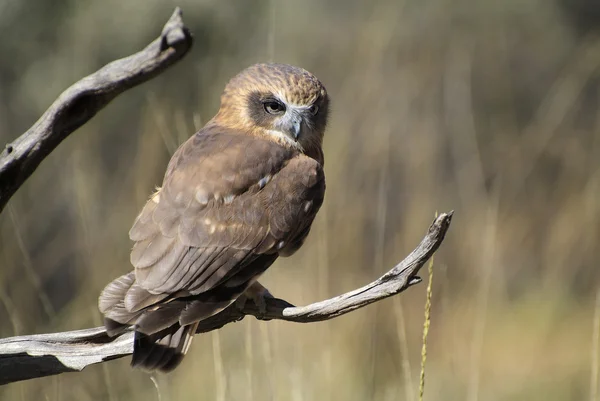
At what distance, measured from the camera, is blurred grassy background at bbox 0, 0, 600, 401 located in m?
4.99

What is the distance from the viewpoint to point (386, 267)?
6.50m

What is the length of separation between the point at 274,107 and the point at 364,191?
315 centimetres

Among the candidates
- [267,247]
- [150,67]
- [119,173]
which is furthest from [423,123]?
[150,67]

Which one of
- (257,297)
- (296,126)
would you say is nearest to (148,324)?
(257,297)

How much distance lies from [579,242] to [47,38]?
174 inches

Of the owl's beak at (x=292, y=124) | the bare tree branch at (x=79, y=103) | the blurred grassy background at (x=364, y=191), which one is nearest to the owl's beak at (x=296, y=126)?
the owl's beak at (x=292, y=124)

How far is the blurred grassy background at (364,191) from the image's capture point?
4.99 meters

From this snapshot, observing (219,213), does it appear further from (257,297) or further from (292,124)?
(292,124)

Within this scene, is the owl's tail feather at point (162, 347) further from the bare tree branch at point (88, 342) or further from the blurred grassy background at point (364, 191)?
the blurred grassy background at point (364, 191)

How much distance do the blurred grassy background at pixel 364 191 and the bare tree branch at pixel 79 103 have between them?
1.51 metres

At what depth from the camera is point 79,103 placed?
7.91ft

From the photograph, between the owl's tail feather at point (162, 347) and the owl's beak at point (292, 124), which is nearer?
the owl's tail feather at point (162, 347)

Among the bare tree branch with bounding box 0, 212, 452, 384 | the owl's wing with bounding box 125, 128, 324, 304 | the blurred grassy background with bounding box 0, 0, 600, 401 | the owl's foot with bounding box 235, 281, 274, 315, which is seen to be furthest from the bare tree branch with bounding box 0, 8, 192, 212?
the blurred grassy background with bounding box 0, 0, 600, 401

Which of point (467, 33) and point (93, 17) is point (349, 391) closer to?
point (93, 17)
